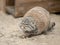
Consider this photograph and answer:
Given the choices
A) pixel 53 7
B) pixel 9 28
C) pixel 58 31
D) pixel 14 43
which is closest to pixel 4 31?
pixel 9 28

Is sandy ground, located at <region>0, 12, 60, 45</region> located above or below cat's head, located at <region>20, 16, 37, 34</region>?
below

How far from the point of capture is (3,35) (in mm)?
1902

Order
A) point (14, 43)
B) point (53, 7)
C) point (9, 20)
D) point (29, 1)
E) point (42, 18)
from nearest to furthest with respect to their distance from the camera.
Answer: point (14, 43) → point (42, 18) → point (9, 20) → point (29, 1) → point (53, 7)

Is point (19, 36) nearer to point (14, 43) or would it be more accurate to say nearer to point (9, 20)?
point (14, 43)

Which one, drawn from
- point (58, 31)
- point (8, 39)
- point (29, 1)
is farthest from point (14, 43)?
point (29, 1)

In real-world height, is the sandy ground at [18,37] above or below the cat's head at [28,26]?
below

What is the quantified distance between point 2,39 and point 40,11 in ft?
1.57

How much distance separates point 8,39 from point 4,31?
Result: 0.25 metres

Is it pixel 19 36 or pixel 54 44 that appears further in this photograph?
pixel 19 36

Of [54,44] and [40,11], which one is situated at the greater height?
[40,11]

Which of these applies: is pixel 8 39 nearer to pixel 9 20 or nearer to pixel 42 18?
pixel 42 18

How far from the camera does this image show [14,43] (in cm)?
170

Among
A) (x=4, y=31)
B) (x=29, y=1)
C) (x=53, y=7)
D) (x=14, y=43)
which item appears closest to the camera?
(x=14, y=43)

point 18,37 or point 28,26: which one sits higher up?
point 28,26
